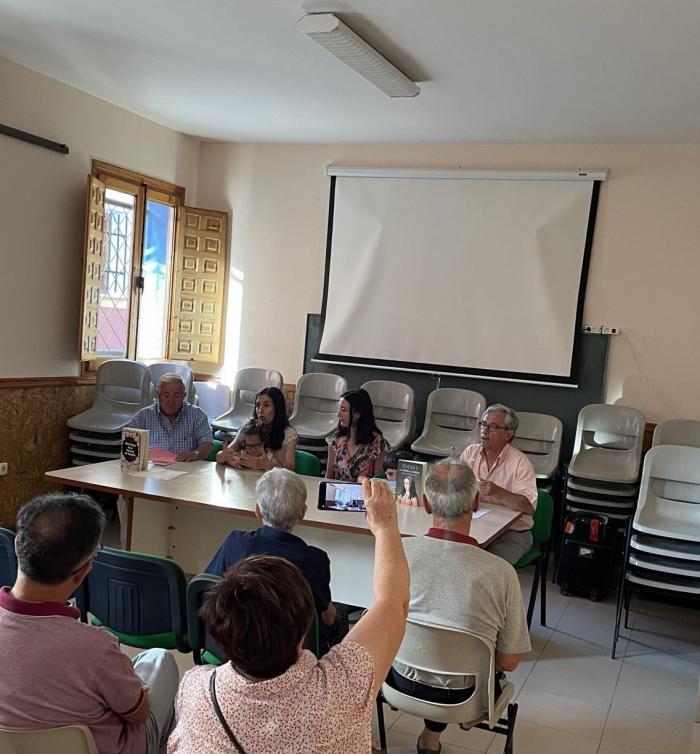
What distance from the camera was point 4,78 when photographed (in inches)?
220

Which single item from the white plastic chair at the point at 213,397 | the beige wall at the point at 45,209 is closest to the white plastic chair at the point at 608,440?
the white plastic chair at the point at 213,397

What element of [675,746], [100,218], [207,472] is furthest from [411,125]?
[675,746]

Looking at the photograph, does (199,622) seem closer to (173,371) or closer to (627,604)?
(627,604)

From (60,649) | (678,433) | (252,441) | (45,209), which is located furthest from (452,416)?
(60,649)

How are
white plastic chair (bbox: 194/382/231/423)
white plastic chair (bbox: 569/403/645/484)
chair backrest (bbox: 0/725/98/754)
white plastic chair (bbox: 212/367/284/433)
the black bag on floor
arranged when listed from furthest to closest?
white plastic chair (bbox: 194/382/231/423) < white plastic chair (bbox: 212/367/284/433) < white plastic chair (bbox: 569/403/645/484) < the black bag on floor < chair backrest (bbox: 0/725/98/754)

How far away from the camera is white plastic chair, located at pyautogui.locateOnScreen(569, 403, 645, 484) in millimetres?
5668

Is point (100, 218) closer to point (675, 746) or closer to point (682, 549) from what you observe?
point (682, 549)

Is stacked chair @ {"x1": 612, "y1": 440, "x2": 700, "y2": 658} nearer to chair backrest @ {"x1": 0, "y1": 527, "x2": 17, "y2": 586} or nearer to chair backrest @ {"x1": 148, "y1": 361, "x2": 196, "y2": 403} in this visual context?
chair backrest @ {"x1": 0, "y1": 527, "x2": 17, "y2": 586}

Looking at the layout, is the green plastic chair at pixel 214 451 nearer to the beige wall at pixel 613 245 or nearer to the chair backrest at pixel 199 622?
the chair backrest at pixel 199 622

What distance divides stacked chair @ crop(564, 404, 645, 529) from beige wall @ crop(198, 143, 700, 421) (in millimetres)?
485

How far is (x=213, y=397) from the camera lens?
7242 millimetres

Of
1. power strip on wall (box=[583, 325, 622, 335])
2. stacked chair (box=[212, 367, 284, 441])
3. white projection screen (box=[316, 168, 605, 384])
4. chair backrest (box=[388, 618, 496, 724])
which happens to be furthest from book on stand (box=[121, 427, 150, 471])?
power strip on wall (box=[583, 325, 622, 335])

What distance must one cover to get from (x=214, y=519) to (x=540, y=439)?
9.13 feet

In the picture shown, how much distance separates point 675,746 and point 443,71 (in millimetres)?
3768
